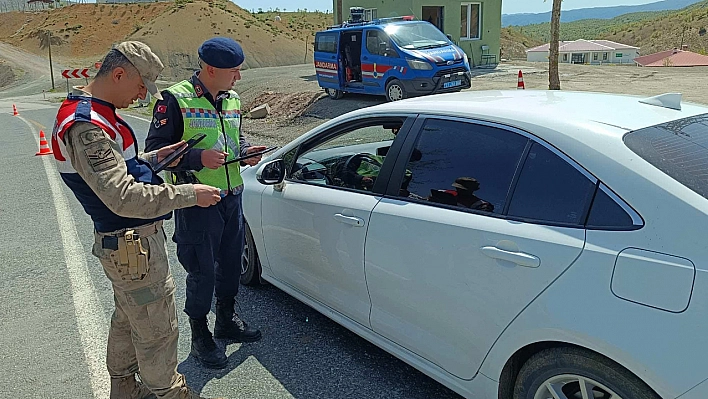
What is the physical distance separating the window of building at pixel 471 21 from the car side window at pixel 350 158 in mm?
20355

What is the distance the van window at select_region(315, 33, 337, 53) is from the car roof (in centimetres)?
1263

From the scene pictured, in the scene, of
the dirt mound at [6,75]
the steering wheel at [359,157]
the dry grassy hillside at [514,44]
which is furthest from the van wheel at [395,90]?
the dirt mound at [6,75]

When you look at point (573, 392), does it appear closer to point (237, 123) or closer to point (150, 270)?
point (150, 270)

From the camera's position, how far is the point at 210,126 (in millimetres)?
3158

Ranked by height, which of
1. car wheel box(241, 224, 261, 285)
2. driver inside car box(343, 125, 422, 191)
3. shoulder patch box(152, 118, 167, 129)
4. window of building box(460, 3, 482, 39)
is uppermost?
window of building box(460, 3, 482, 39)

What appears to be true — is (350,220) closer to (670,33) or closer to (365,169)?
(365,169)

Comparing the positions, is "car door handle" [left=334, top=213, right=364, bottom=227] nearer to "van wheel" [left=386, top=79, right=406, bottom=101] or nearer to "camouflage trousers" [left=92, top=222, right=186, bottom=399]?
"camouflage trousers" [left=92, top=222, right=186, bottom=399]

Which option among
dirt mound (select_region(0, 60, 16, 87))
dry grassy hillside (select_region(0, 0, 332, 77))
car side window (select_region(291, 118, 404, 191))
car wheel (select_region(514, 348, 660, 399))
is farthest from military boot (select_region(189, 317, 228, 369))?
dirt mound (select_region(0, 60, 16, 87))

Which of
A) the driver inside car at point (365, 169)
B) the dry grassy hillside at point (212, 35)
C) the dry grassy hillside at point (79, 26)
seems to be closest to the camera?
the driver inside car at point (365, 169)

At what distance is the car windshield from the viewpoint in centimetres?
1356

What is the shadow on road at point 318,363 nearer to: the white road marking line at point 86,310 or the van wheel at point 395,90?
the white road marking line at point 86,310

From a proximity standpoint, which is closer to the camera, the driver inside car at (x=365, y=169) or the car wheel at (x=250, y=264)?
the driver inside car at (x=365, y=169)

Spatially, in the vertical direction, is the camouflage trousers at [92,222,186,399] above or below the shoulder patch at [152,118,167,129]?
below

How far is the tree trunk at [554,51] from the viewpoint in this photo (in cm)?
1430
